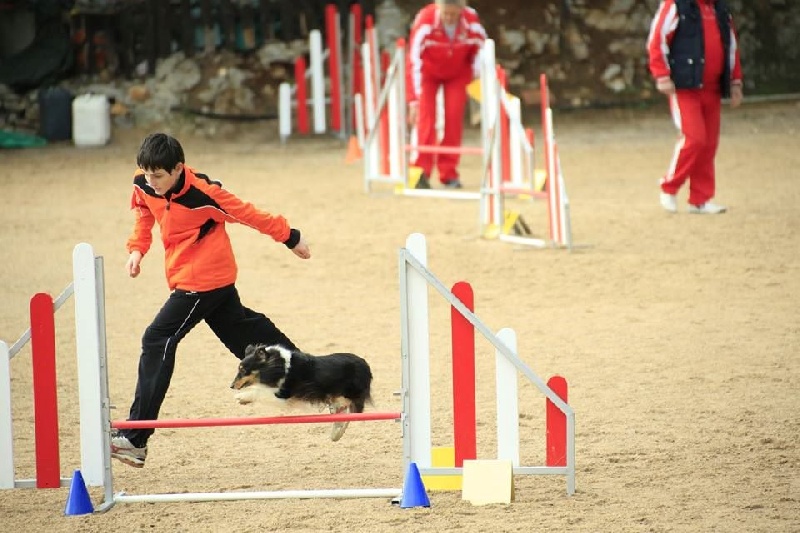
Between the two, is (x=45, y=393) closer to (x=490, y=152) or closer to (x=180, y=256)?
(x=180, y=256)

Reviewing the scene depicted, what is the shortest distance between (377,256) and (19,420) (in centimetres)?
→ 422

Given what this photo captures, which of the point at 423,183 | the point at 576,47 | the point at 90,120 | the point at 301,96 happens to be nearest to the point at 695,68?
the point at 423,183

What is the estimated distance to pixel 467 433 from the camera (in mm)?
5070

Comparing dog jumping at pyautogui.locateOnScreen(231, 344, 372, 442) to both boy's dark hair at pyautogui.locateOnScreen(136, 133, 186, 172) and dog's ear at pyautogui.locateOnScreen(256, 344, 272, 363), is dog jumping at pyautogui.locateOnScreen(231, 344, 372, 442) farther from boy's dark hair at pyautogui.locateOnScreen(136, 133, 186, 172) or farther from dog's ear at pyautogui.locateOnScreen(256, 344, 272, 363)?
boy's dark hair at pyautogui.locateOnScreen(136, 133, 186, 172)

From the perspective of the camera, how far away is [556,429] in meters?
5.08

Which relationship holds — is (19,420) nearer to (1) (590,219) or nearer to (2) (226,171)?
(1) (590,219)

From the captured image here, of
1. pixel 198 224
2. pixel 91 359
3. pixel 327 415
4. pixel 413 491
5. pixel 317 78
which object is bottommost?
pixel 317 78

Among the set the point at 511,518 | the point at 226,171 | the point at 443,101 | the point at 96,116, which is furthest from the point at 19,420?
the point at 96,116

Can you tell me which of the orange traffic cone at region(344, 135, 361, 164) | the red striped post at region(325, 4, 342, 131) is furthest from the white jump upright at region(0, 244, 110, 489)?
the red striped post at region(325, 4, 342, 131)

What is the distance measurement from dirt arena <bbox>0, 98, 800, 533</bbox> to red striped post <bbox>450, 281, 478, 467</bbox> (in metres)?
0.21

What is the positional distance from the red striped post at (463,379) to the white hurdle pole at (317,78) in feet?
39.7

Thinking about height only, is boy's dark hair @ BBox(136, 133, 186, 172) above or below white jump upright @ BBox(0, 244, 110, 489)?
above

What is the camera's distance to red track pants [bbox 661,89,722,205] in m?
11.0

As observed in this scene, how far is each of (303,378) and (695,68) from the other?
655 cm
